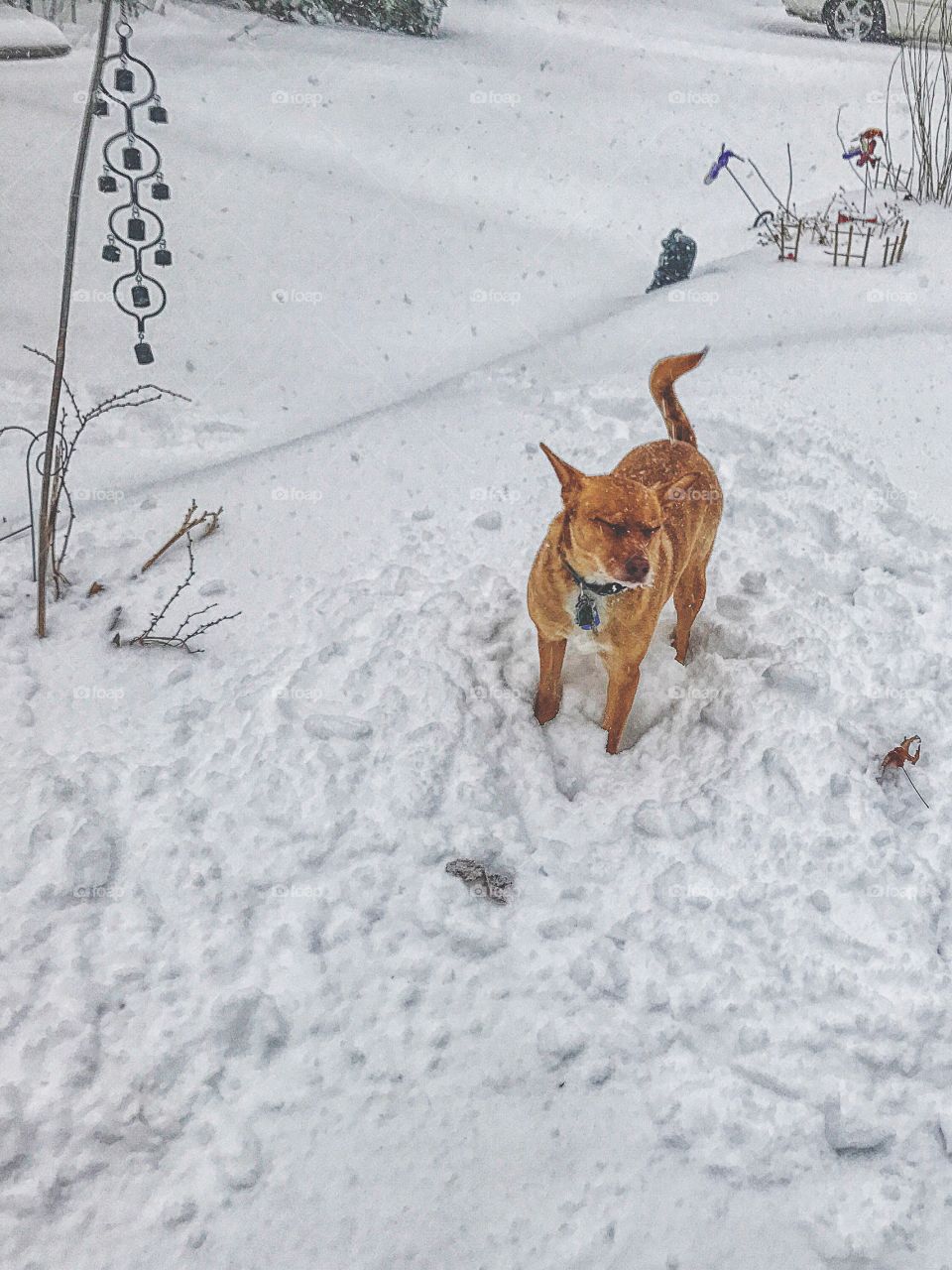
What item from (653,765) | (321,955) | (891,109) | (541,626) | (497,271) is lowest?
(321,955)

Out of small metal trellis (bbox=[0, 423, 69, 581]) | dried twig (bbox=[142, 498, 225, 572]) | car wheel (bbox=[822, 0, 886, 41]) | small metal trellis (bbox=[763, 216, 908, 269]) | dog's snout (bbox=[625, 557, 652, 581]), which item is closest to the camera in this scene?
dog's snout (bbox=[625, 557, 652, 581])

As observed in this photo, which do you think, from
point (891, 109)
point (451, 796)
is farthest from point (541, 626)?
point (891, 109)

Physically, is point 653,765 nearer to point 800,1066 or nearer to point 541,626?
point 541,626

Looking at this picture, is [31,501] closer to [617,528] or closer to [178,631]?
[178,631]

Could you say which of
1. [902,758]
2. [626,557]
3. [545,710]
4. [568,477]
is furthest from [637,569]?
[902,758]

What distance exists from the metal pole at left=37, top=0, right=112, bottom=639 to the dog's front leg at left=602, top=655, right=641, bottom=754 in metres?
1.96

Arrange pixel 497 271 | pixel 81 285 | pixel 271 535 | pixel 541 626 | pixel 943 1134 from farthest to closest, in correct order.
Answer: pixel 497 271 < pixel 81 285 < pixel 271 535 < pixel 541 626 < pixel 943 1134

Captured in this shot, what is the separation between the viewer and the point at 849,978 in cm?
257

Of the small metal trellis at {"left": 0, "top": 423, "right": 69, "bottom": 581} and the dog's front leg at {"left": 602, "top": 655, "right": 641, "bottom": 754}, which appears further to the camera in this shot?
the small metal trellis at {"left": 0, "top": 423, "right": 69, "bottom": 581}

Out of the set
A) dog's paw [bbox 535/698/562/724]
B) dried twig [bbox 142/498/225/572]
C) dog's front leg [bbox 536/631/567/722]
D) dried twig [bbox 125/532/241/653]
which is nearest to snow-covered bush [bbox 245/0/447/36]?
dried twig [bbox 142/498/225/572]

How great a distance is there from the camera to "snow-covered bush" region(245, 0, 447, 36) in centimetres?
816

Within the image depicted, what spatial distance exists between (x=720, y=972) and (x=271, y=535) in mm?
2474

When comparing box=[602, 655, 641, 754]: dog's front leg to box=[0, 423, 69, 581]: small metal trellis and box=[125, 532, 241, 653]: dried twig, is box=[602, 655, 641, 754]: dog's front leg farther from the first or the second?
box=[0, 423, 69, 581]: small metal trellis

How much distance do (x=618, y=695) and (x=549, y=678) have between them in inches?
9.4
